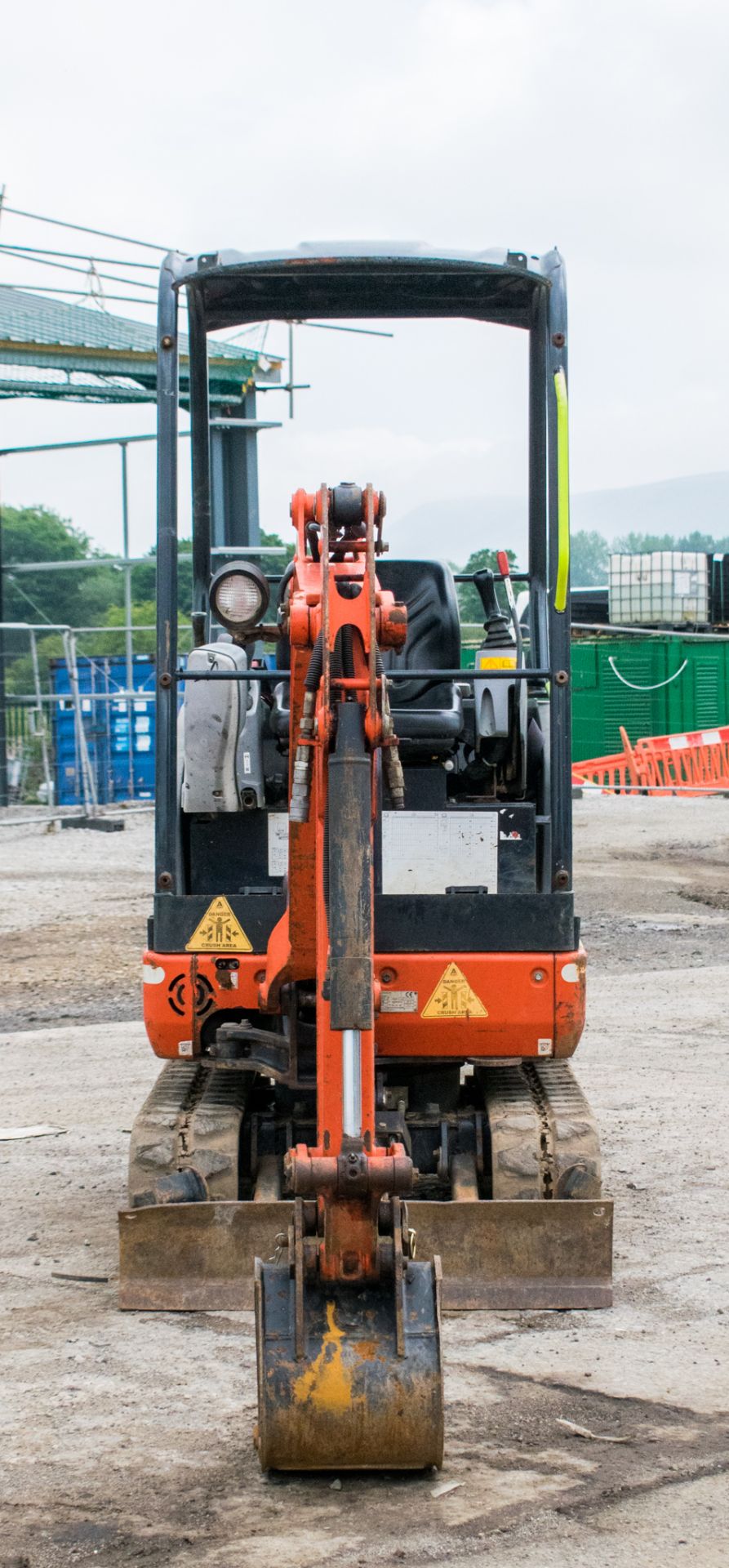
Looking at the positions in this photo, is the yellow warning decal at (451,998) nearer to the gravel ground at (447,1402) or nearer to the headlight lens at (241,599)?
the gravel ground at (447,1402)

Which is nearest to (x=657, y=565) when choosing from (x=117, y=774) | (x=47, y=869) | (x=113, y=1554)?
(x=117, y=774)

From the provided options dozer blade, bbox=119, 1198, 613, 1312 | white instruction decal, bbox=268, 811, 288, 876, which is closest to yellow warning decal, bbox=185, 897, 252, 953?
white instruction decal, bbox=268, 811, 288, 876

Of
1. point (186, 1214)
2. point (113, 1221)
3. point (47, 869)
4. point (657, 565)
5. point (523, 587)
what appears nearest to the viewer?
point (186, 1214)

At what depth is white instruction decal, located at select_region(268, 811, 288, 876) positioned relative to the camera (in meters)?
5.91

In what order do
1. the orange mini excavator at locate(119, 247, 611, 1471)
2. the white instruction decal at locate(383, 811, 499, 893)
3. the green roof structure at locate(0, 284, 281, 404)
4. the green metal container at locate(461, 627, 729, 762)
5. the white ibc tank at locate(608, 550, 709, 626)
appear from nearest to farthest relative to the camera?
the orange mini excavator at locate(119, 247, 611, 1471) < the white instruction decal at locate(383, 811, 499, 893) < the green roof structure at locate(0, 284, 281, 404) < the green metal container at locate(461, 627, 729, 762) < the white ibc tank at locate(608, 550, 709, 626)

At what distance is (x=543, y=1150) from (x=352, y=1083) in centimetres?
166

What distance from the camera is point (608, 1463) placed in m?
4.25

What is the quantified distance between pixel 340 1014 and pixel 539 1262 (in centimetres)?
150

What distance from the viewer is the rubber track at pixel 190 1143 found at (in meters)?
5.72

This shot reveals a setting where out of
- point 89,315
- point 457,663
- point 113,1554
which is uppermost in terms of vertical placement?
point 89,315

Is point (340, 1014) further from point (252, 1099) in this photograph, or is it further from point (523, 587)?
point (523, 587)

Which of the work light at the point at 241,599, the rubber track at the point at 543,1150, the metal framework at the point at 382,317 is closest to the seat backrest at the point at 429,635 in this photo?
the metal framework at the point at 382,317

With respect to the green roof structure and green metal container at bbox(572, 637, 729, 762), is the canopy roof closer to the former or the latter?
the green roof structure

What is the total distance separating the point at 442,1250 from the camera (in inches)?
211
